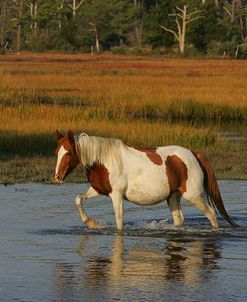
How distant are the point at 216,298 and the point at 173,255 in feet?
6.47

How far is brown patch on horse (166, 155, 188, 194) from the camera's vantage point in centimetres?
1134

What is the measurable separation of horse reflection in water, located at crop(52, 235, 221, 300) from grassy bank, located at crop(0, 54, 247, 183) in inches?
238

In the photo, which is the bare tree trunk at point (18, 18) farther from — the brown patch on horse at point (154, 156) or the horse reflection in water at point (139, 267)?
the horse reflection in water at point (139, 267)

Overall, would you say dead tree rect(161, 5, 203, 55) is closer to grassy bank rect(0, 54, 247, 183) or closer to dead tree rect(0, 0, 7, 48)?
dead tree rect(0, 0, 7, 48)

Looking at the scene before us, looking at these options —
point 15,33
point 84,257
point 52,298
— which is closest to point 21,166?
point 84,257

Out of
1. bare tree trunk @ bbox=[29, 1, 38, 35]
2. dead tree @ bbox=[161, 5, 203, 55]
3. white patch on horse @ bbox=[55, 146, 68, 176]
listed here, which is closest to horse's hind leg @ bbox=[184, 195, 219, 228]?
white patch on horse @ bbox=[55, 146, 68, 176]

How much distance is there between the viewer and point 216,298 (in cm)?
807

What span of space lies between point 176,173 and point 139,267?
2.20 metres

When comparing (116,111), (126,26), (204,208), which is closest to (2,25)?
(126,26)

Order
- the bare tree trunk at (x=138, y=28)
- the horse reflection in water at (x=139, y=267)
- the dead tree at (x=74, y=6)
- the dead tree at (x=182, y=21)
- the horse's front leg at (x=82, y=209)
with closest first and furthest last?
1. the horse reflection in water at (x=139, y=267)
2. the horse's front leg at (x=82, y=209)
3. the dead tree at (x=182, y=21)
4. the bare tree trunk at (x=138, y=28)
5. the dead tree at (x=74, y=6)

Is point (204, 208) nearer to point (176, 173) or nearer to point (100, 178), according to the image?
point (176, 173)

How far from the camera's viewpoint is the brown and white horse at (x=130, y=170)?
11.1 m

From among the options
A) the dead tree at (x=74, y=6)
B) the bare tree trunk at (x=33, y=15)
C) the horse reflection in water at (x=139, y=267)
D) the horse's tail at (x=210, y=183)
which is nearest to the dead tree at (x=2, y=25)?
the bare tree trunk at (x=33, y=15)

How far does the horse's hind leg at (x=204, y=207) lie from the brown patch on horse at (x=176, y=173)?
7.2 inches
